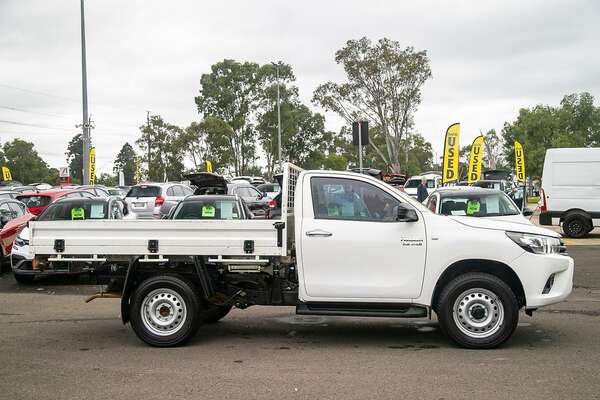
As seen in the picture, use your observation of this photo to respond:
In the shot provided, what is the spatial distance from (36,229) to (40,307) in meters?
3.36

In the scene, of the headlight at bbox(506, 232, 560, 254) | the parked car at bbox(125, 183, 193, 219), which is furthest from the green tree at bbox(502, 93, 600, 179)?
the headlight at bbox(506, 232, 560, 254)

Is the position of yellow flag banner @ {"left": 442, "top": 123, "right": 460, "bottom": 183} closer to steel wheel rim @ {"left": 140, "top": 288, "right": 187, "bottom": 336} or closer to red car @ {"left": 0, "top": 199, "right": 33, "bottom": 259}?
red car @ {"left": 0, "top": 199, "right": 33, "bottom": 259}

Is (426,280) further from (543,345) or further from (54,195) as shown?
(54,195)

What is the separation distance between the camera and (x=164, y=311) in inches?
284

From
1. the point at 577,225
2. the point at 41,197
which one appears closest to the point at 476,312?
the point at 577,225

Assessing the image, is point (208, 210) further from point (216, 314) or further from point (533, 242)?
point (533, 242)

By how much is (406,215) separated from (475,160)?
977 inches

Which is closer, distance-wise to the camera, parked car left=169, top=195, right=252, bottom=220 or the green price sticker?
parked car left=169, top=195, right=252, bottom=220

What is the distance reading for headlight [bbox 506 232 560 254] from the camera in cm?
692

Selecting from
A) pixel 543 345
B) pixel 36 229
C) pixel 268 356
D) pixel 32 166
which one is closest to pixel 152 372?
pixel 268 356

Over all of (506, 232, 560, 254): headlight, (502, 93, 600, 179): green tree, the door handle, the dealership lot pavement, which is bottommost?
the dealership lot pavement

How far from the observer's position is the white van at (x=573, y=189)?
715 inches

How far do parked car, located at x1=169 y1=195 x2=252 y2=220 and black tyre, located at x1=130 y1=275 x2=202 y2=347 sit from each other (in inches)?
203

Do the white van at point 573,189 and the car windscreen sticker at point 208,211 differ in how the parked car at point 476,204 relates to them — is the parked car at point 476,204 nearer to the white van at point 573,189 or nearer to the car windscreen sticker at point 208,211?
the car windscreen sticker at point 208,211
